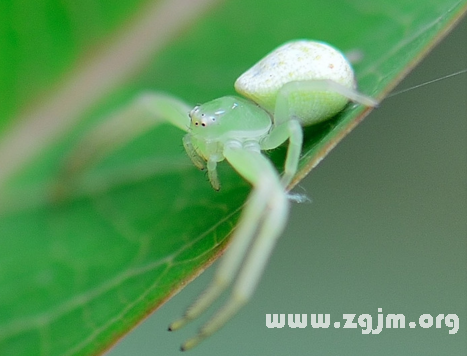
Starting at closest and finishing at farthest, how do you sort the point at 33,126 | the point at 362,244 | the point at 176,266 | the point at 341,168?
the point at 176,266 → the point at 33,126 → the point at 362,244 → the point at 341,168

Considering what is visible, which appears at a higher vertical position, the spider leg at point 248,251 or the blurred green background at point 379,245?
the blurred green background at point 379,245

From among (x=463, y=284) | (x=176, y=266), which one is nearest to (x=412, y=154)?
(x=463, y=284)

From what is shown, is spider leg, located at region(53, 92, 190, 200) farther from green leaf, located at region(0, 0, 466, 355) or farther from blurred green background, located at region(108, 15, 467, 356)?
blurred green background, located at region(108, 15, 467, 356)

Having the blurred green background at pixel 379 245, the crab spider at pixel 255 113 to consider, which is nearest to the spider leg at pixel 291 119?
the crab spider at pixel 255 113

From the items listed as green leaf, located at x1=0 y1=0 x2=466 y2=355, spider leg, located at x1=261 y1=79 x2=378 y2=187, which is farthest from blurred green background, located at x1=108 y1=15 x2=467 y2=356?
green leaf, located at x1=0 y1=0 x2=466 y2=355

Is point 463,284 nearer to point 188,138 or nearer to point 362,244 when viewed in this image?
point 362,244

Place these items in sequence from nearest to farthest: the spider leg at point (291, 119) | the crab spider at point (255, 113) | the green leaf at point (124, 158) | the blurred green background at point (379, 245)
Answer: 1. the green leaf at point (124, 158)
2. the spider leg at point (291, 119)
3. the crab spider at point (255, 113)
4. the blurred green background at point (379, 245)

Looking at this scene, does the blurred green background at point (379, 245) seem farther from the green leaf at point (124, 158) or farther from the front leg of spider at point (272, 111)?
the green leaf at point (124, 158)
